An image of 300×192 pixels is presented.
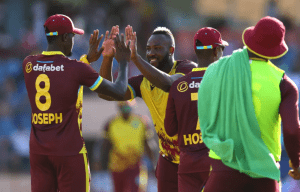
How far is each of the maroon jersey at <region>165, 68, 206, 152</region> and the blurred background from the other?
20.3 feet

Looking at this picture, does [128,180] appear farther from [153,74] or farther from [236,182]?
[236,182]

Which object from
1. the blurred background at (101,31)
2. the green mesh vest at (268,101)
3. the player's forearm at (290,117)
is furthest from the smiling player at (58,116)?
the blurred background at (101,31)

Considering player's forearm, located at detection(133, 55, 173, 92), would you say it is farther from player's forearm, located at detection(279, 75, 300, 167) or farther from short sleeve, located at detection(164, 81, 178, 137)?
player's forearm, located at detection(279, 75, 300, 167)

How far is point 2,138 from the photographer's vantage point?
1268cm

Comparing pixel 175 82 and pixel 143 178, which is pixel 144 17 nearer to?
pixel 143 178

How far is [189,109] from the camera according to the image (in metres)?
5.07

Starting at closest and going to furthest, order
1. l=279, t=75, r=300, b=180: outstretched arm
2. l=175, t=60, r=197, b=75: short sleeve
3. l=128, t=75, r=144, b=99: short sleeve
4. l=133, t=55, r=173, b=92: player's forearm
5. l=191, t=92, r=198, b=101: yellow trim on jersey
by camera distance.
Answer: l=279, t=75, r=300, b=180: outstretched arm < l=191, t=92, r=198, b=101: yellow trim on jersey < l=133, t=55, r=173, b=92: player's forearm < l=175, t=60, r=197, b=75: short sleeve < l=128, t=75, r=144, b=99: short sleeve

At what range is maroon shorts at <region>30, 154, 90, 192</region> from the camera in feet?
16.9

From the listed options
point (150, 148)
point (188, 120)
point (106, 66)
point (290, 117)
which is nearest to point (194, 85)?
point (188, 120)

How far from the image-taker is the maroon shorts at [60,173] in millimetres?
5145

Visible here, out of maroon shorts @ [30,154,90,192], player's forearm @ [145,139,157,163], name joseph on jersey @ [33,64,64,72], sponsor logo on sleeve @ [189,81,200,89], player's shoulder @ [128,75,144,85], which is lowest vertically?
player's forearm @ [145,139,157,163]

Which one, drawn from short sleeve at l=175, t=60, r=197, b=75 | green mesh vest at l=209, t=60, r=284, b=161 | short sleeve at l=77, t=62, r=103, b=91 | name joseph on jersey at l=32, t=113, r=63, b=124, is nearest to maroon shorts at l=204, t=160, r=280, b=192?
green mesh vest at l=209, t=60, r=284, b=161

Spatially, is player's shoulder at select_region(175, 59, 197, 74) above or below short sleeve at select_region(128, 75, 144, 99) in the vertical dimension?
above

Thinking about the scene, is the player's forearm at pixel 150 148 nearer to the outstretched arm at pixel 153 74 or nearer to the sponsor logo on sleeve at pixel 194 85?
the outstretched arm at pixel 153 74
